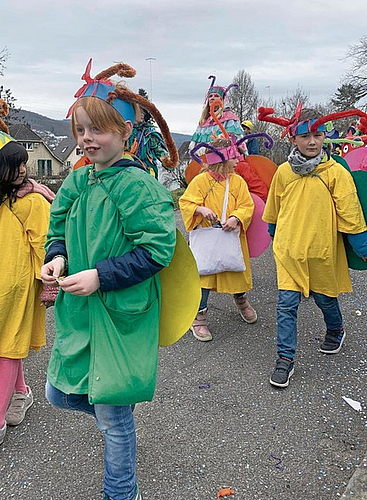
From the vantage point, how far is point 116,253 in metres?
1.82

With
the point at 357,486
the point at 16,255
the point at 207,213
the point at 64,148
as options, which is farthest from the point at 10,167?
the point at 64,148

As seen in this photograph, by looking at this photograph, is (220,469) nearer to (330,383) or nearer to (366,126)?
(330,383)

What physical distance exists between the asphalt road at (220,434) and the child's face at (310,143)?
1552 mm

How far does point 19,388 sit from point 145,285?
60.7 inches

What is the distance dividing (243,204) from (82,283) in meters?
2.52

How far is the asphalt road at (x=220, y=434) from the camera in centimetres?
227

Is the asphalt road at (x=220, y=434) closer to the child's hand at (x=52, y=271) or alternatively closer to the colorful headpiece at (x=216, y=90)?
the child's hand at (x=52, y=271)

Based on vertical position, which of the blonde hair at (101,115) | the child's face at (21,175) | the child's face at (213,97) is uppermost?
the child's face at (213,97)

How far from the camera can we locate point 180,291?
6.81ft

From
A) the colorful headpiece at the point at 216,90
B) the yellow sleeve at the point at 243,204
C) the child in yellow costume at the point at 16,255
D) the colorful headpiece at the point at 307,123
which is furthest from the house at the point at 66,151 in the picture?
the child in yellow costume at the point at 16,255

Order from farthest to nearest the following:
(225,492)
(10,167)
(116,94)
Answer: (10,167) < (225,492) < (116,94)

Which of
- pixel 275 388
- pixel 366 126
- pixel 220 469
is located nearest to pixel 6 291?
pixel 220 469

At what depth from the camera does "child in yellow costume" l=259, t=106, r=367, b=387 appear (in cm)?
320

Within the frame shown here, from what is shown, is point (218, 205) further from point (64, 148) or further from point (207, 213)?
point (64, 148)
